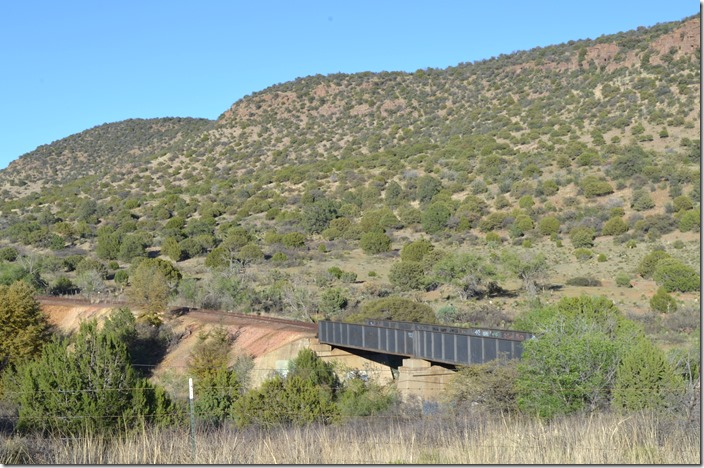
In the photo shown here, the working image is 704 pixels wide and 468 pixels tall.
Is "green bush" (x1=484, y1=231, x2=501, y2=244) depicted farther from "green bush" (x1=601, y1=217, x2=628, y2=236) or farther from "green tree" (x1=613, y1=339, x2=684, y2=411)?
"green tree" (x1=613, y1=339, x2=684, y2=411)

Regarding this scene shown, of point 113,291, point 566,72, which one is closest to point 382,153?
point 566,72

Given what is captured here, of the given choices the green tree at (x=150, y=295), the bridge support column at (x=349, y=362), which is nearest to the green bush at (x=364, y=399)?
the bridge support column at (x=349, y=362)

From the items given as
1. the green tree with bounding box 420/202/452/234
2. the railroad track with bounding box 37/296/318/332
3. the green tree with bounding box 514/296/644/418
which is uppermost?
the green tree with bounding box 420/202/452/234

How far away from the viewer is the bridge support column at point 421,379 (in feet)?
82.5

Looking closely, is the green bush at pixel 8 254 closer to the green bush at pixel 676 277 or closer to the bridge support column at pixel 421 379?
the bridge support column at pixel 421 379

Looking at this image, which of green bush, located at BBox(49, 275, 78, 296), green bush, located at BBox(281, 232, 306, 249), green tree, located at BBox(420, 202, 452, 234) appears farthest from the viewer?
green tree, located at BBox(420, 202, 452, 234)

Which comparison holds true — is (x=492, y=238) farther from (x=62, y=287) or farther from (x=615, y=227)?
(x=62, y=287)

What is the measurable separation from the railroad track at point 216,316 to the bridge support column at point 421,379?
29.8 feet

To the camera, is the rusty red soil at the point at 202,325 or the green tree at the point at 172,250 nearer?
the rusty red soil at the point at 202,325

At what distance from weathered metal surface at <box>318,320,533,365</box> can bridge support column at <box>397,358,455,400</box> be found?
0.37 metres

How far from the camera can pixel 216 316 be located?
41312 mm

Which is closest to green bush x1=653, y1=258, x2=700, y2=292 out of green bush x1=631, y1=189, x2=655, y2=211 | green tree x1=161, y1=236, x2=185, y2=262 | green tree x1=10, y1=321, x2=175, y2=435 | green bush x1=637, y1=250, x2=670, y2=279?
green bush x1=637, y1=250, x2=670, y2=279

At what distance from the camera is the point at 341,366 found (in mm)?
30875

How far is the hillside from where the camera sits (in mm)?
47781
